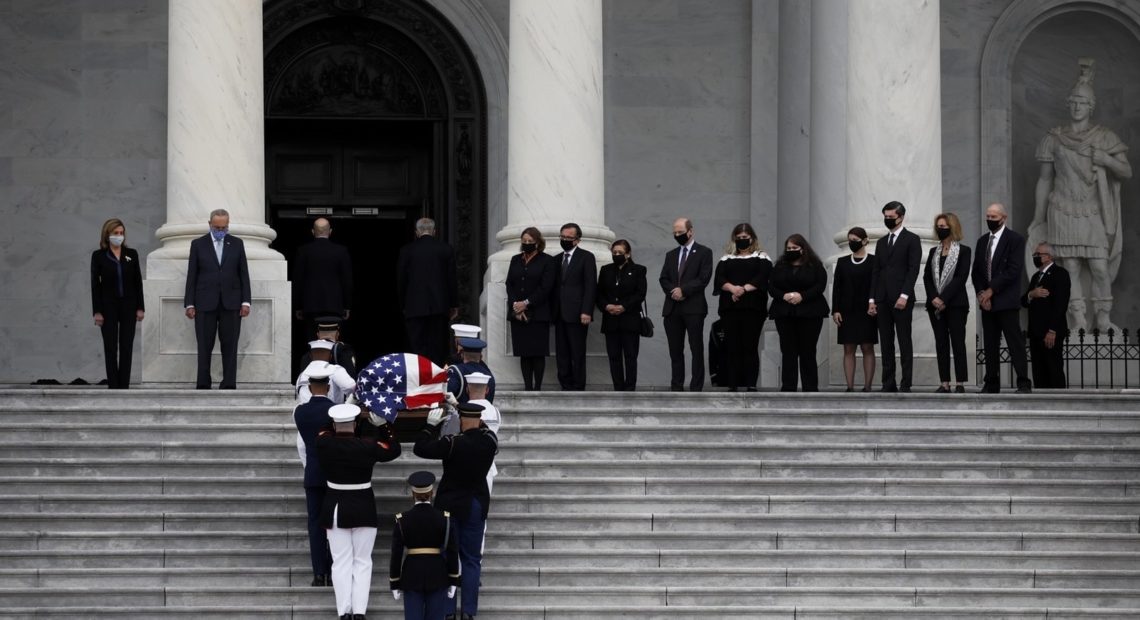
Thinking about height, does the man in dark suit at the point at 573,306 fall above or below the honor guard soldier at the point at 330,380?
above

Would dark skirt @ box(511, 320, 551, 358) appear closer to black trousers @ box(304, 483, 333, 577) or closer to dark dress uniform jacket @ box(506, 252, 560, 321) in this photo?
dark dress uniform jacket @ box(506, 252, 560, 321)

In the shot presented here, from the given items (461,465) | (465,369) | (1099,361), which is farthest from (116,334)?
(1099,361)

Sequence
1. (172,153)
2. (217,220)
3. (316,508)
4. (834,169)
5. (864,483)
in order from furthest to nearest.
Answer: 1. (834,169)
2. (172,153)
3. (217,220)
4. (864,483)
5. (316,508)

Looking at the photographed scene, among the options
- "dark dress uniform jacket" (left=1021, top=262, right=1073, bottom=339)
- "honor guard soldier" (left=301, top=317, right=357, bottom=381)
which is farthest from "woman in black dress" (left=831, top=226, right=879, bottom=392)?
"honor guard soldier" (left=301, top=317, right=357, bottom=381)

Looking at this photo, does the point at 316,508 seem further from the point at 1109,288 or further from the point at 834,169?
the point at 1109,288

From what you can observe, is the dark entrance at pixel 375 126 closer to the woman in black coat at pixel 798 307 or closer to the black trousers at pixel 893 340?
the woman in black coat at pixel 798 307

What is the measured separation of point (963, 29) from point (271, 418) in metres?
16.9

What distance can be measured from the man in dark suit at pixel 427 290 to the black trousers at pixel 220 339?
2.43 metres

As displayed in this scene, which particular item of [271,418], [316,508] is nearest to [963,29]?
[271,418]

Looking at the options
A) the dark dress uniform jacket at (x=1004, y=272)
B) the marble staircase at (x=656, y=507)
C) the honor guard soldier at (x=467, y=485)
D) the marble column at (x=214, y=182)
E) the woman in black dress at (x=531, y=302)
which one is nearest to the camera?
the honor guard soldier at (x=467, y=485)

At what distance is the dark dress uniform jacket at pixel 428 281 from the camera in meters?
25.6

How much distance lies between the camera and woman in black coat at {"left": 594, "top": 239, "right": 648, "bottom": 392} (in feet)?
80.6

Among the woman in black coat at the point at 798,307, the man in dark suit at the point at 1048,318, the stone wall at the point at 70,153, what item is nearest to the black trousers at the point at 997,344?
the woman in black coat at the point at 798,307

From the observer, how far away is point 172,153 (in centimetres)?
2575
